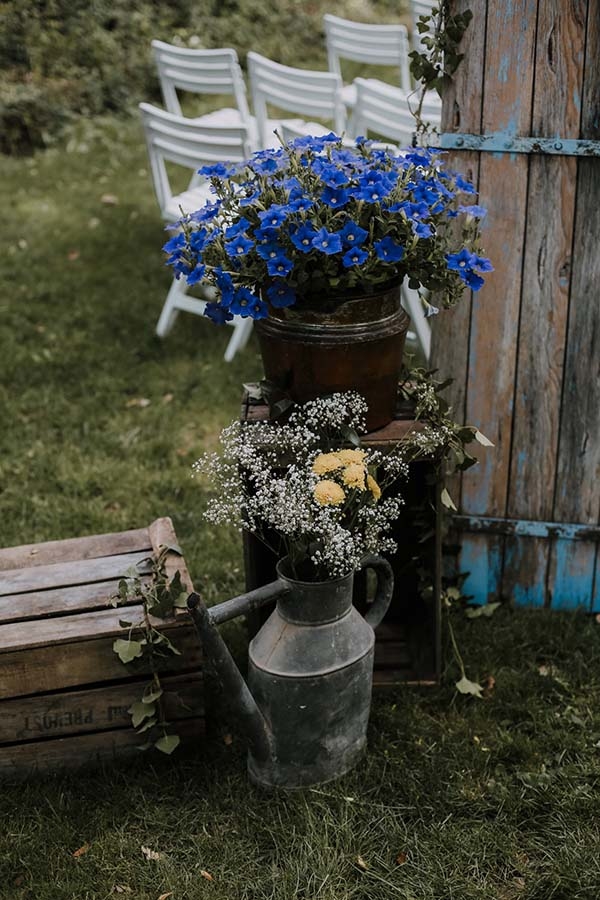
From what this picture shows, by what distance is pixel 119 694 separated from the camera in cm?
271

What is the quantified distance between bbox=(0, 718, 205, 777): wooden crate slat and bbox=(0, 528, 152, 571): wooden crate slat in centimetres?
53

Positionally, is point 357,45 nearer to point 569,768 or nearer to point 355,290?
point 355,290

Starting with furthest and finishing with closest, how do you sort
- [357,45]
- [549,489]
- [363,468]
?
[357,45], [549,489], [363,468]

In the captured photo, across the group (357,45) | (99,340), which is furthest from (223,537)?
(357,45)

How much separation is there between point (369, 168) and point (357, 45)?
504cm

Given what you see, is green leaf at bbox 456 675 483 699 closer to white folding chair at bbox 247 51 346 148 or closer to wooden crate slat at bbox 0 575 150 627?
wooden crate slat at bbox 0 575 150 627

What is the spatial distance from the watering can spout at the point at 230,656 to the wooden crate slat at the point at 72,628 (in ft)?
0.85

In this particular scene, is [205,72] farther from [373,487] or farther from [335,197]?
[373,487]

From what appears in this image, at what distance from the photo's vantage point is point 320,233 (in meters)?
2.34

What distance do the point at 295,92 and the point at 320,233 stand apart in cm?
375

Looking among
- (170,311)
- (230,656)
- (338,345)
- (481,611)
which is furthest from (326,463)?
(170,311)

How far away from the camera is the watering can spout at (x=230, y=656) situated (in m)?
2.38

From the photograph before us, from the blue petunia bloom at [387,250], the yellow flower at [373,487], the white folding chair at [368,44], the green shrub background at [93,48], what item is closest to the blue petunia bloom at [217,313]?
the blue petunia bloom at [387,250]

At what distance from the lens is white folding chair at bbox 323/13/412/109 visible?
22.2 feet
